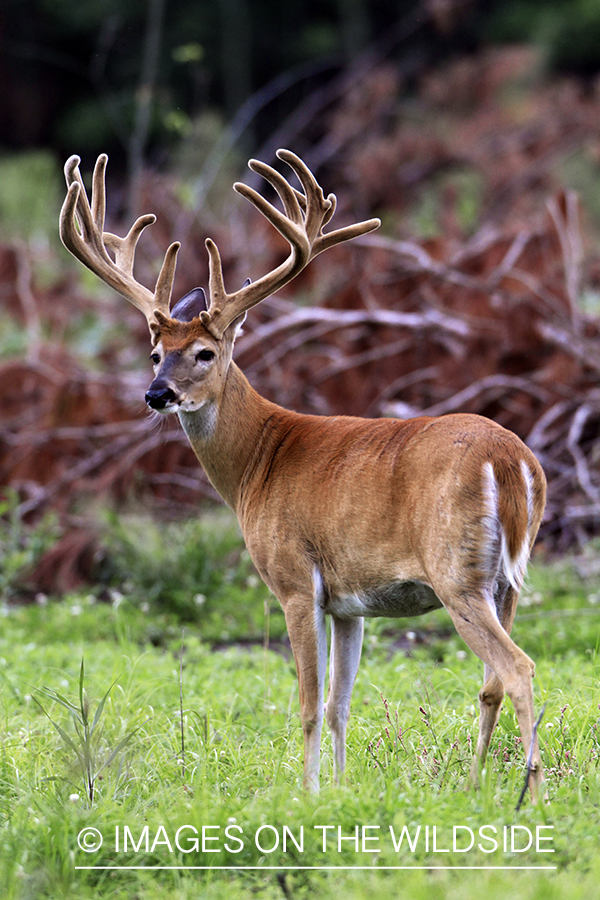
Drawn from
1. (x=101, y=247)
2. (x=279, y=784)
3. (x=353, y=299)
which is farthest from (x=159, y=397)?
(x=353, y=299)

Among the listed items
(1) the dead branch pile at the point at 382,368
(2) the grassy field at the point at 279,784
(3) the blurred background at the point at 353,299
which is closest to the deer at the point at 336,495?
(2) the grassy field at the point at 279,784

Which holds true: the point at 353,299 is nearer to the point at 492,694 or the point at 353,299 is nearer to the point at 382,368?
the point at 382,368

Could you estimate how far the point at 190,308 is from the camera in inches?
164

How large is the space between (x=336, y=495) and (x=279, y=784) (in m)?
0.98

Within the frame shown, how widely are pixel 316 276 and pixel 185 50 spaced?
9.63 feet

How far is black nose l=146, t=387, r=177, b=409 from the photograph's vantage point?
12.6 feet

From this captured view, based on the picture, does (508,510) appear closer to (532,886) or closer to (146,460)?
(532,886)

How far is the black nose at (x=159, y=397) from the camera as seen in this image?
12.6 ft

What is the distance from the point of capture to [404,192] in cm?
1420

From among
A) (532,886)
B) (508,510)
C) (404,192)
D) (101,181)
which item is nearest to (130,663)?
(101,181)

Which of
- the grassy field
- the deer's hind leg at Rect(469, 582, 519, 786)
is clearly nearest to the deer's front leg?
the grassy field

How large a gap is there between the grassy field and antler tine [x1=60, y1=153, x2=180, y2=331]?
133 cm

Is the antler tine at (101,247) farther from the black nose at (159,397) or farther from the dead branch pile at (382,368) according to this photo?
the dead branch pile at (382,368)

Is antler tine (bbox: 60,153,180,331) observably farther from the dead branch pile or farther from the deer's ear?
the dead branch pile
